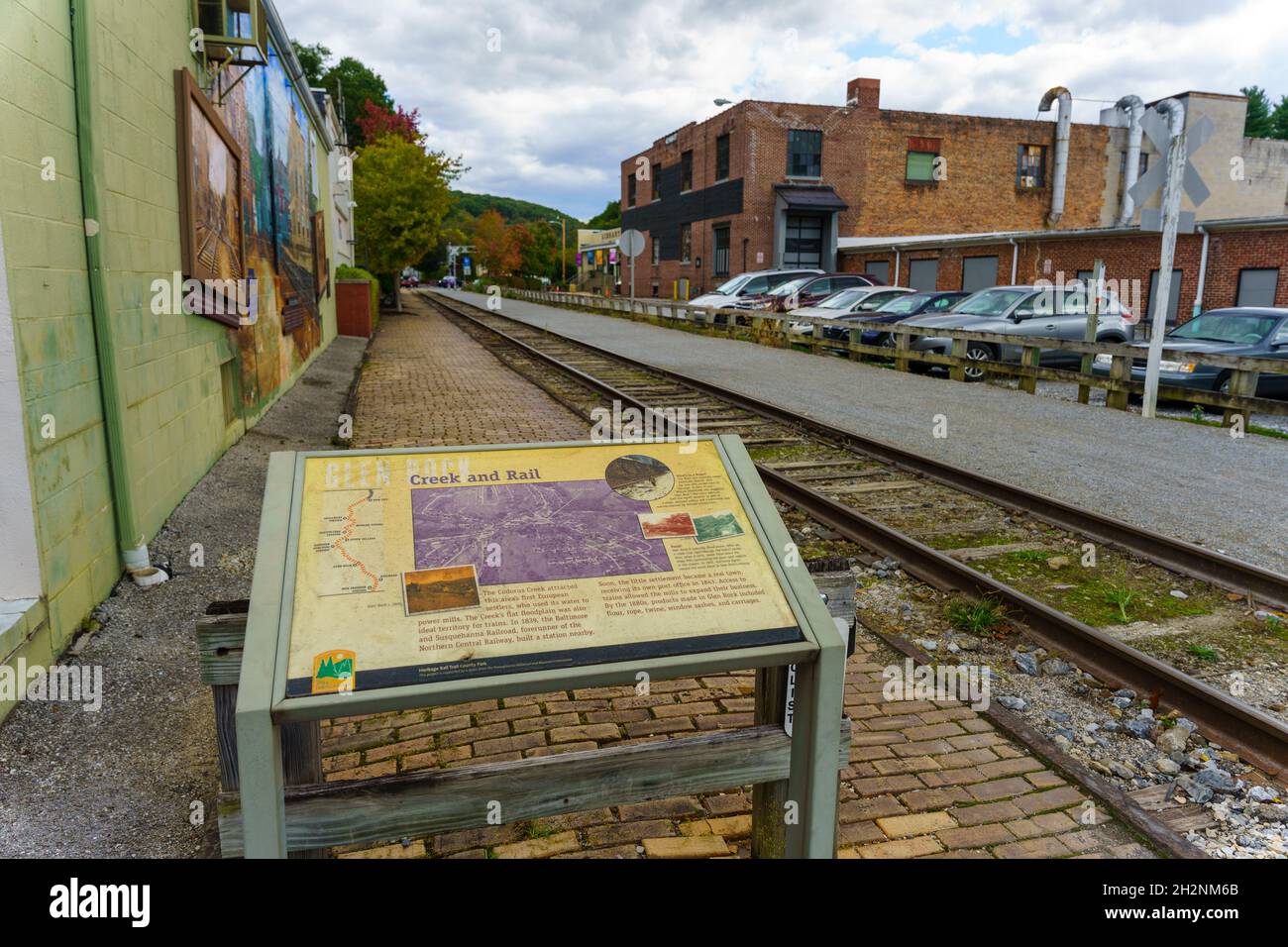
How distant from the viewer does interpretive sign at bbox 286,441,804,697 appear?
231cm

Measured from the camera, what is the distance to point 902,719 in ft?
13.6

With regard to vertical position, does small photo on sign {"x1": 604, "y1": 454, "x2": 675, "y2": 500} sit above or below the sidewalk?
above

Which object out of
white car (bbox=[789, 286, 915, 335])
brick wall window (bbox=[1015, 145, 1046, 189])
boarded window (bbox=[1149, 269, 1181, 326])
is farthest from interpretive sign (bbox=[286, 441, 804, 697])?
brick wall window (bbox=[1015, 145, 1046, 189])

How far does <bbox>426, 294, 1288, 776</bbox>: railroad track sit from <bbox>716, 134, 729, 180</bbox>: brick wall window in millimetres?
33506

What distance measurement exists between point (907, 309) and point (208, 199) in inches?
622

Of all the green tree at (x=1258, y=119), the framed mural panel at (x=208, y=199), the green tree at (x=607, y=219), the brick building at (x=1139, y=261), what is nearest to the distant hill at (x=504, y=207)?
the green tree at (x=607, y=219)

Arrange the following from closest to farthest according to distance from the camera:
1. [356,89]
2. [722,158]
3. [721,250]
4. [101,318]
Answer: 1. [101,318]
2. [722,158]
3. [721,250]
4. [356,89]

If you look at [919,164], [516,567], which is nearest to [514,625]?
[516,567]

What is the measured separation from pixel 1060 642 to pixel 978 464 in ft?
15.3

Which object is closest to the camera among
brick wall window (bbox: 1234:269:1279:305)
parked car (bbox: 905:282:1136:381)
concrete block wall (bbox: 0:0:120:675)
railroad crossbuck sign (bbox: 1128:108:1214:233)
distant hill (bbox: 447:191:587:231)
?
concrete block wall (bbox: 0:0:120:675)

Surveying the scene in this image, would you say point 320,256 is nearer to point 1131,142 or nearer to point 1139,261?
point 1139,261

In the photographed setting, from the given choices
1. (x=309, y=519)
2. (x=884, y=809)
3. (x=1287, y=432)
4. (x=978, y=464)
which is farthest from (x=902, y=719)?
(x=1287, y=432)

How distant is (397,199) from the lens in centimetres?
3453

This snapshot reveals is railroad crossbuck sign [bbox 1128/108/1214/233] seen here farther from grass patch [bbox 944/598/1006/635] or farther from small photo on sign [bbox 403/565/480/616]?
small photo on sign [bbox 403/565/480/616]
